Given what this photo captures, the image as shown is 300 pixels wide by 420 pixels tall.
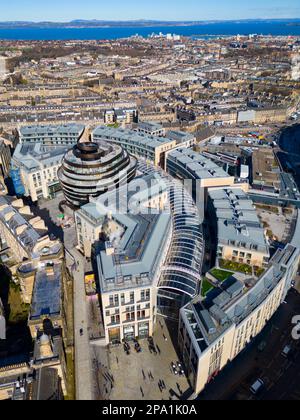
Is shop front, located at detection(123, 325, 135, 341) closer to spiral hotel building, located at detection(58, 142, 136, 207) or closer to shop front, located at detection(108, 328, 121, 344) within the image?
shop front, located at detection(108, 328, 121, 344)

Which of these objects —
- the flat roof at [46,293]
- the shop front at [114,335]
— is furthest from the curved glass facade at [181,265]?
the flat roof at [46,293]

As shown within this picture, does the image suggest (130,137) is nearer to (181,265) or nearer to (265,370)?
(181,265)

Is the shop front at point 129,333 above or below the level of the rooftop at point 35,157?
below

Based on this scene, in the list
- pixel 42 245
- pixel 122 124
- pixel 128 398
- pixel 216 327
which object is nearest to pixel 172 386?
pixel 128 398

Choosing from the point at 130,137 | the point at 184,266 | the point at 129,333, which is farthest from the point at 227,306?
the point at 130,137

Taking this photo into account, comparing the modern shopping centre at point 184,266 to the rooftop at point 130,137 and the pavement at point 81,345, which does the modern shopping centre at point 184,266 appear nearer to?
the pavement at point 81,345

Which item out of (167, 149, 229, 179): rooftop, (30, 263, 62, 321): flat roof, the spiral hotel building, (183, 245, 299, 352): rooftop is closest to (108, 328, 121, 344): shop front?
(30, 263, 62, 321): flat roof
